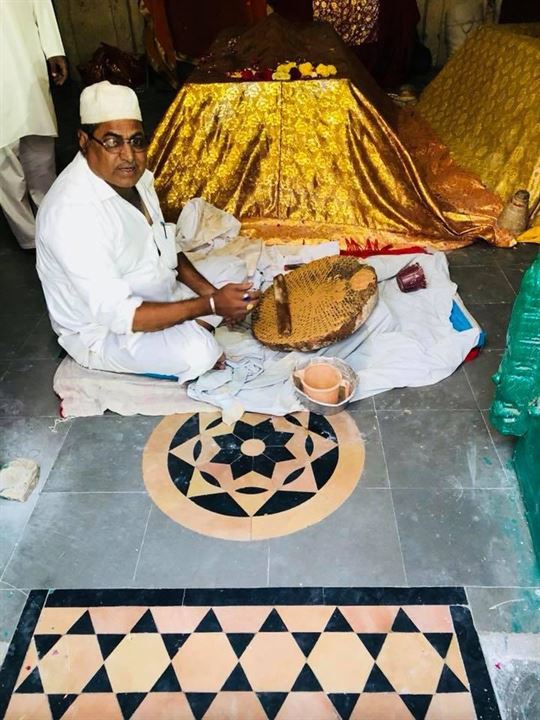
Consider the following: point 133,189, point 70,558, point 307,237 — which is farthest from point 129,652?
point 307,237

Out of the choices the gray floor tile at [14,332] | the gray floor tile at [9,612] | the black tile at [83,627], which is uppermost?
the gray floor tile at [14,332]

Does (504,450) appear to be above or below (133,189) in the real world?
below

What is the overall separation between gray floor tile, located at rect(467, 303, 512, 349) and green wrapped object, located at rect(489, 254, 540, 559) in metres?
0.74

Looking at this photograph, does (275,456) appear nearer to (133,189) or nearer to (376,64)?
(133,189)

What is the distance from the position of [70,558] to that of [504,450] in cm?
155

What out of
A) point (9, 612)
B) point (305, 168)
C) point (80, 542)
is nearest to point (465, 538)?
point (80, 542)

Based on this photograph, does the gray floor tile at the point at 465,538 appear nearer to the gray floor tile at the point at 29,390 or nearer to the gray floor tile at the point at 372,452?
the gray floor tile at the point at 372,452

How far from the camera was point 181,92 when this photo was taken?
3.49 m

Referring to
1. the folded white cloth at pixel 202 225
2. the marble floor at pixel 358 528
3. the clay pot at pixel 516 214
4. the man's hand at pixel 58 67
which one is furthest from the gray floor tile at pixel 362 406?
the man's hand at pixel 58 67

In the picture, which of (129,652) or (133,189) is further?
(133,189)

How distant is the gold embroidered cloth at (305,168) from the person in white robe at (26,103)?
0.65 meters

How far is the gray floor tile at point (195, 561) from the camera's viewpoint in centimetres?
177

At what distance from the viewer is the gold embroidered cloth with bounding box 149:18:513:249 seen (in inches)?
135

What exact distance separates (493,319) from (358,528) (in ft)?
4.71
